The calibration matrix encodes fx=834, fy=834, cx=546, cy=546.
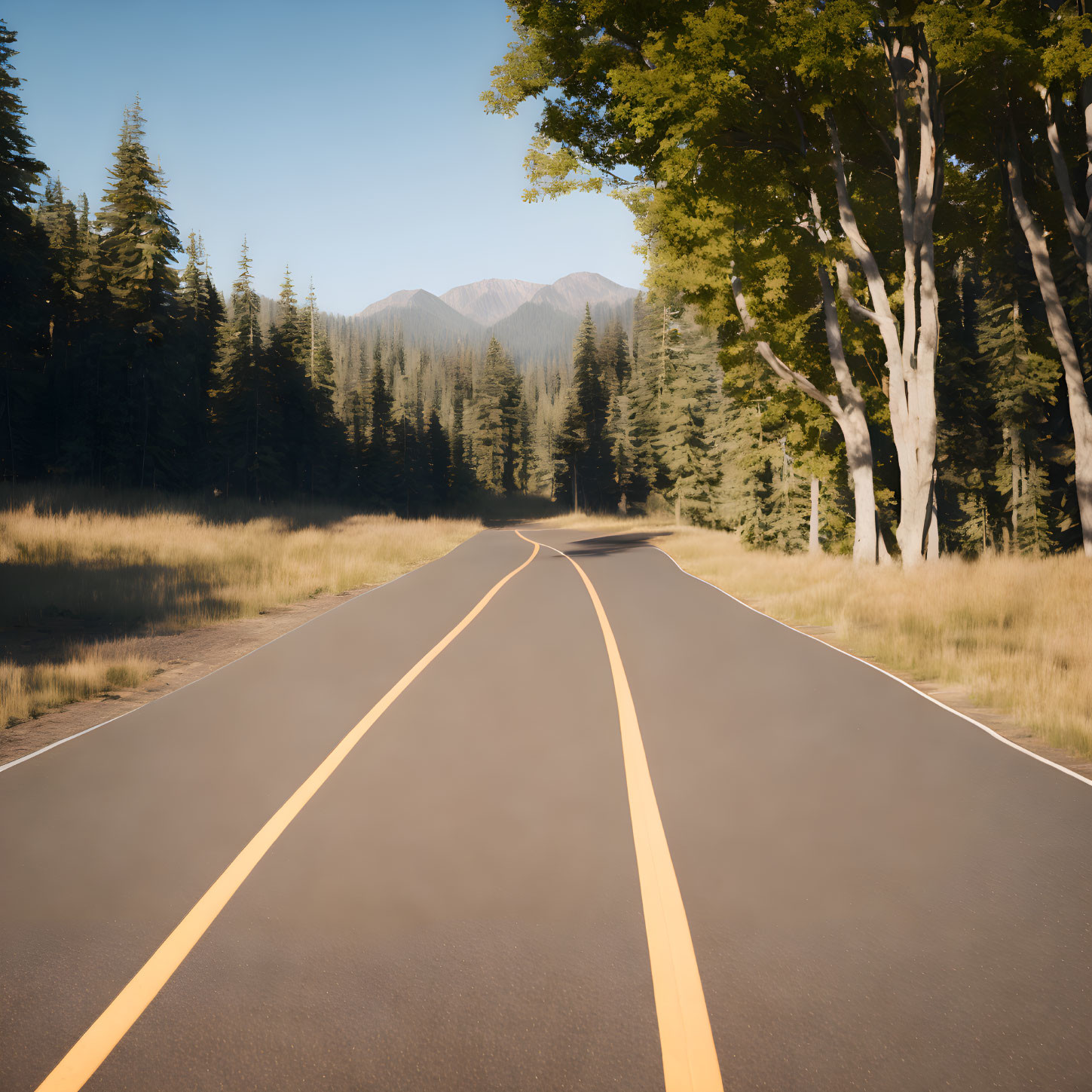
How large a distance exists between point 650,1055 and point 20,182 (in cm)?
4224

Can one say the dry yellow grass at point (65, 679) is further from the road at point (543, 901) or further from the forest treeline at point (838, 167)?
the forest treeline at point (838, 167)

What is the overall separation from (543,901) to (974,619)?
36.2ft

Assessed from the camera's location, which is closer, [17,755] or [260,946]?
[260,946]

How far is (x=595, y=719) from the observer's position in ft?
24.9

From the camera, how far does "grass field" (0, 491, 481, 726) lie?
9.80 metres

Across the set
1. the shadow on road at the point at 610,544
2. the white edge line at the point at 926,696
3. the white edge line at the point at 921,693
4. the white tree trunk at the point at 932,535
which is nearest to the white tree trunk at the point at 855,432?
the white tree trunk at the point at 932,535

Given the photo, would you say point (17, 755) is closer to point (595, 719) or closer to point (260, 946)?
point (260, 946)

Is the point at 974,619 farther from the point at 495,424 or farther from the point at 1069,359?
the point at 495,424

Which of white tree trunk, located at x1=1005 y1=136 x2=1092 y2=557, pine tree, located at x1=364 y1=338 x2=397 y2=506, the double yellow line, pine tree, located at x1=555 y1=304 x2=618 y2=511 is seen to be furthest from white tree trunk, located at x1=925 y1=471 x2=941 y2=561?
pine tree, located at x1=555 y1=304 x2=618 y2=511

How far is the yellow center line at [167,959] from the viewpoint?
9.42 feet

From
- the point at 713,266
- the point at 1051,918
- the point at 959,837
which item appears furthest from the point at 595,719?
the point at 713,266

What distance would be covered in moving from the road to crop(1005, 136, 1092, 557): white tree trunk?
1333 centimetres

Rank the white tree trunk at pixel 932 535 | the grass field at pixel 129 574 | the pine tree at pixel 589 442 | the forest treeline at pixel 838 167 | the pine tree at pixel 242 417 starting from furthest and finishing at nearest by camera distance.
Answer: the pine tree at pixel 589 442 → the pine tree at pixel 242 417 → the white tree trunk at pixel 932 535 → the forest treeline at pixel 838 167 → the grass field at pixel 129 574

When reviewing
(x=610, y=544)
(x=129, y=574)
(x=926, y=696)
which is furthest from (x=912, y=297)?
(x=610, y=544)
